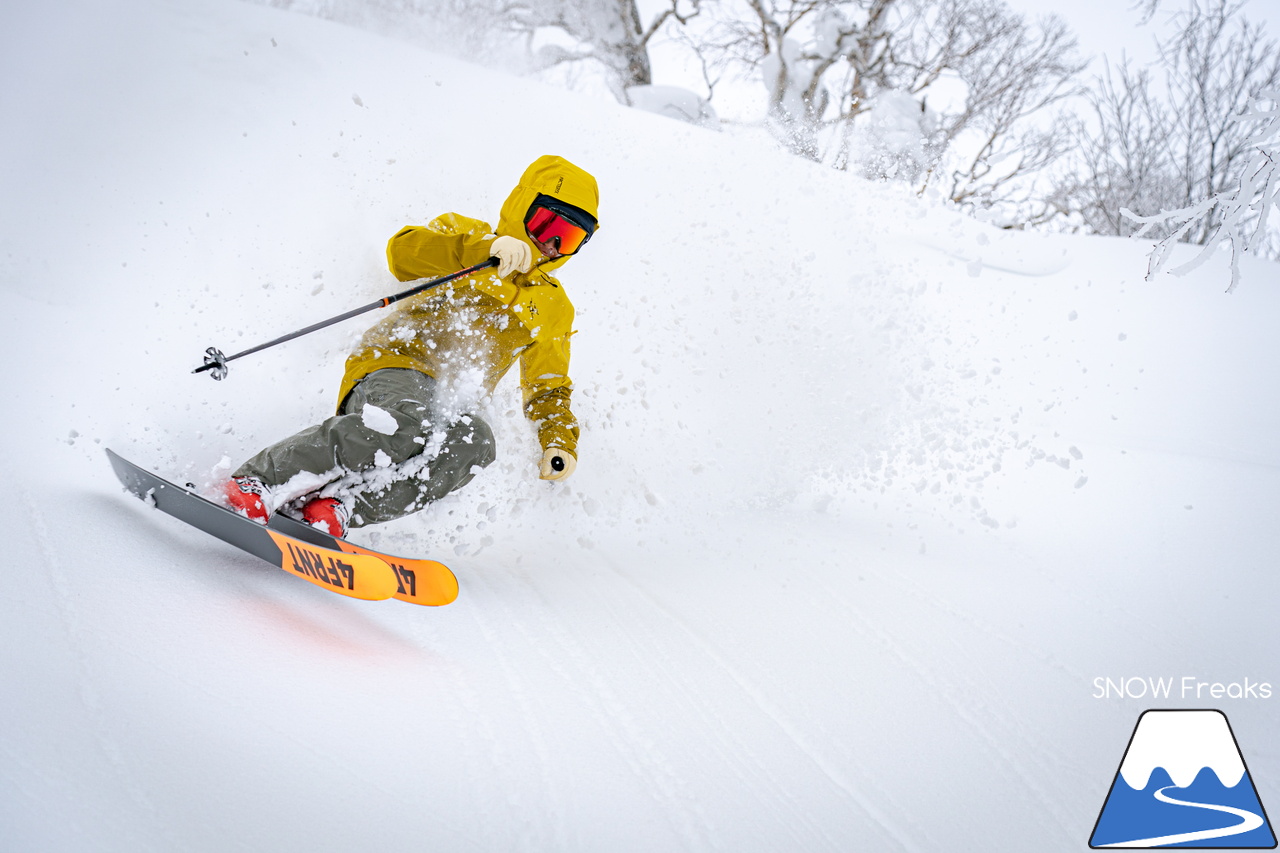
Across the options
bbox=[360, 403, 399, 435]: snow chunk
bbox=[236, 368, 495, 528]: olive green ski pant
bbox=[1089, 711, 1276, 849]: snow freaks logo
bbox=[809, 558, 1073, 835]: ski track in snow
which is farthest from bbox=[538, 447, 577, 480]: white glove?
bbox=[1089, 711, 1276, 849]: snow freaks logo

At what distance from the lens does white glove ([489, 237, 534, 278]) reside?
250cm

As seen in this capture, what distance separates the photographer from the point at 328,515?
7.21 ft

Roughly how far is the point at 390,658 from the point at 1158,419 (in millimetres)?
4667

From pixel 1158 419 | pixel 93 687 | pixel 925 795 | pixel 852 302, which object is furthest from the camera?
pixel 1158 419

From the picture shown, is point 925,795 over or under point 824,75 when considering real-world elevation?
under

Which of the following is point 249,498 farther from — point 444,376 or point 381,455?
point 444,376

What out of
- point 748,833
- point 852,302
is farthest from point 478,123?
point 748,833

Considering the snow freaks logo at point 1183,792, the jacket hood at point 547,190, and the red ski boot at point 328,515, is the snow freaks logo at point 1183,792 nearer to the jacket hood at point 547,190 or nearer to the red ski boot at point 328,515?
the red ski boot at point 328,515

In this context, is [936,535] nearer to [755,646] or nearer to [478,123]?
[755,646]

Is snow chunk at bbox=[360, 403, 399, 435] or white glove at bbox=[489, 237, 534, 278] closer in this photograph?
snow chunk at bbox=[360, 403, 399, 435]

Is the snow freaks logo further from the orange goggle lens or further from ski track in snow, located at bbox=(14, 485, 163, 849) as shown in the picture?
the orange goggle lens

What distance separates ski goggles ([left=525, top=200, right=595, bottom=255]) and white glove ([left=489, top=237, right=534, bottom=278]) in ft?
0.65

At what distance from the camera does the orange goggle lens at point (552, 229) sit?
8.79ft

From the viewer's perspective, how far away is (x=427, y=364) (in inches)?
103
